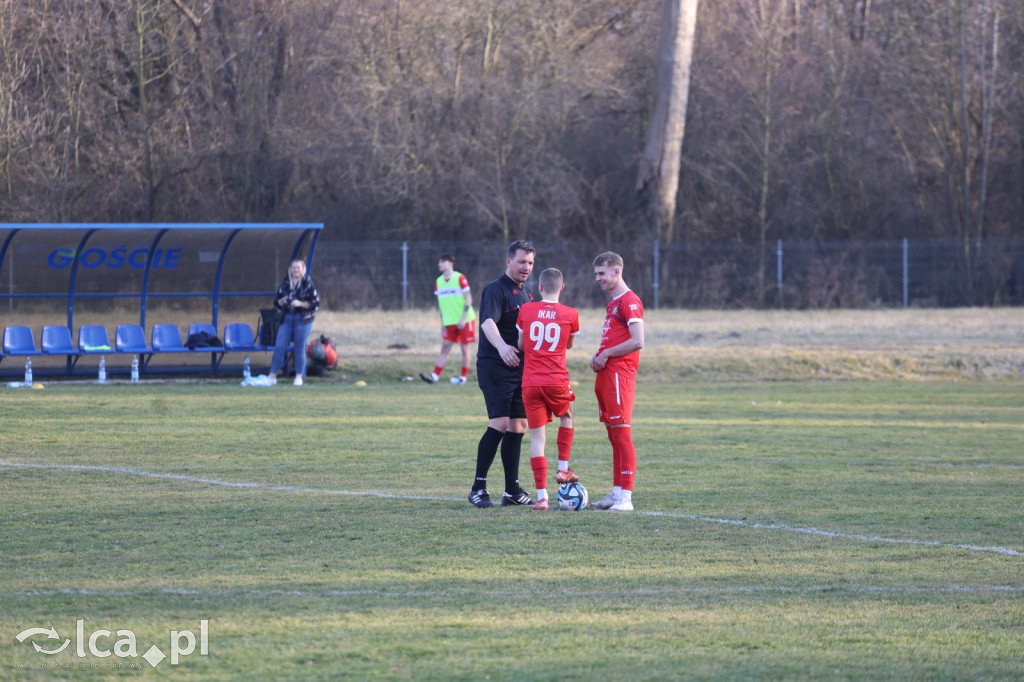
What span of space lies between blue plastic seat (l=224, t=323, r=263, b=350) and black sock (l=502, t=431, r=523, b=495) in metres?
10.6

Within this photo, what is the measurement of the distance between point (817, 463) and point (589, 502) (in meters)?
2.97

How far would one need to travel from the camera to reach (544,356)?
7559mm

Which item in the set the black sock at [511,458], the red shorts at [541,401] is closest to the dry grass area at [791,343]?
the black sock at [511,458]

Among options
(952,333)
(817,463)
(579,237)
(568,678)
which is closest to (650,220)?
(579,237)

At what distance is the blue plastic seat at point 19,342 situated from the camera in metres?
16.4

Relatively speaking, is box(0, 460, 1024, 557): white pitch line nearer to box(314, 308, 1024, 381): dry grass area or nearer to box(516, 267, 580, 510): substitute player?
box(516, 267, 580, 510): substitute player

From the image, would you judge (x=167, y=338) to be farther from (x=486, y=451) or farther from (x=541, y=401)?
(x=541, y=401)

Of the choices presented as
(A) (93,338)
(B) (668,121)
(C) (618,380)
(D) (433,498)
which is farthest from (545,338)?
(B) (668,121)

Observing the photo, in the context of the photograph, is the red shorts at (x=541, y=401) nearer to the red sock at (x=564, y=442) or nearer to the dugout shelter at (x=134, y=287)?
the red sock at (x=564, y=442)

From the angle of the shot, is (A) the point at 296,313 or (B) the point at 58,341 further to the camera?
(B) the point at 58,341

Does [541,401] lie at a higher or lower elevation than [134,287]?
→ lower

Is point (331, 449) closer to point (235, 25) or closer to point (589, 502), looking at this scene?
point (589, 502)

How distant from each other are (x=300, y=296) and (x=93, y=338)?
3.69 metres

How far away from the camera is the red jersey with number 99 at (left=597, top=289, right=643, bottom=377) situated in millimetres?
7570
